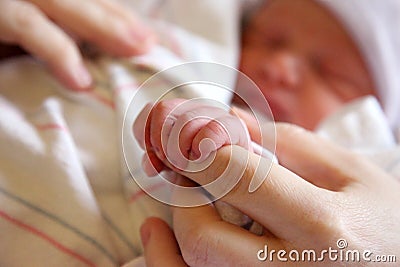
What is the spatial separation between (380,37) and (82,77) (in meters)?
0.59

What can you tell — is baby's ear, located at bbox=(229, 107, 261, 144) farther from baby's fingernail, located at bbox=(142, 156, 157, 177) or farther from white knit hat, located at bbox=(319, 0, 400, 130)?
white knit hat, located at bbox=(319, 0, 400, 130)

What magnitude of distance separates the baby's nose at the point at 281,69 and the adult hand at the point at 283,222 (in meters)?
0.43

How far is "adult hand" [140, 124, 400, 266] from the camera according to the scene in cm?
44

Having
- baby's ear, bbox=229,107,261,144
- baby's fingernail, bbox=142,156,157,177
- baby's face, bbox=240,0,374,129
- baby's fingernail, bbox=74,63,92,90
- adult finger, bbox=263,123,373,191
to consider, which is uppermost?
baby's ear, bbox=229,107,261,144

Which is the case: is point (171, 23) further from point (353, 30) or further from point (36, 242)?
point (36, 242)

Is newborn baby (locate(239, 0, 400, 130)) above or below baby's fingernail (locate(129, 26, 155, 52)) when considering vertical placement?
below

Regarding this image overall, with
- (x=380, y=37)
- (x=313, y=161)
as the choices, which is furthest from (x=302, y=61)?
(x=313, y=161)

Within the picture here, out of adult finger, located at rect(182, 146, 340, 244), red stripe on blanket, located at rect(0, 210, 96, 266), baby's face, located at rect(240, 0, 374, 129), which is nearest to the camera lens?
adult finger, located at rect(182, 146, 340, 244)

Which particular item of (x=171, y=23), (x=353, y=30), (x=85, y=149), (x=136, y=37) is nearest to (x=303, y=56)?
(x=353, y=30)

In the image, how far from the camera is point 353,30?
101 cm

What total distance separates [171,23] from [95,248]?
0.55m

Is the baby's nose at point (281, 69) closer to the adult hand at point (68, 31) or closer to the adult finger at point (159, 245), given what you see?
the adult hand at point (68, 31)

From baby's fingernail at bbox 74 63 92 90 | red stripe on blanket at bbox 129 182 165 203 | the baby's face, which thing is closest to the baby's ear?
red stripe on blanket at bbox 129 182 165 203

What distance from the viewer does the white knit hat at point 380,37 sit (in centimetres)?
98
